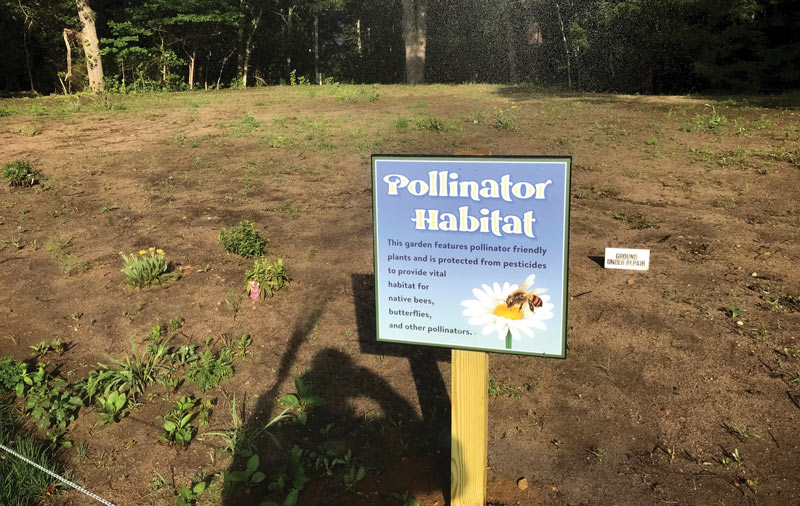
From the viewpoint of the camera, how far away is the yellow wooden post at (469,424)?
2508 mm

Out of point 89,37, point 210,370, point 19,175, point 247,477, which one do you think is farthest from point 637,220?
point 89,37

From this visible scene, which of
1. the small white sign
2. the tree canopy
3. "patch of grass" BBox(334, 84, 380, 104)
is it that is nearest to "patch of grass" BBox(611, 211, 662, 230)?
the small white sign

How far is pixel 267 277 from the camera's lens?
4641mm

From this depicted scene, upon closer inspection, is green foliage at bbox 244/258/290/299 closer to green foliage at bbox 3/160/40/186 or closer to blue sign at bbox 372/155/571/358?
blue sign at bbox 372/155/571/358

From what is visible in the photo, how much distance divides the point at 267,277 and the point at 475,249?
104 inches

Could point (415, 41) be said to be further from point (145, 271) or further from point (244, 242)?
point (145, 271)

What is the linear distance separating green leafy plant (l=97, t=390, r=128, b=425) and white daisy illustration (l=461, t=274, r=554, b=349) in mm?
2281

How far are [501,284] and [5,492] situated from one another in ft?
8.50

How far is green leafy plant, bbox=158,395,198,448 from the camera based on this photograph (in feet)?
10.7

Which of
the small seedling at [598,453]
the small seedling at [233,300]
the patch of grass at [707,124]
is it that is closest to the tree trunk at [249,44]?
the patch of grass at [707,124]

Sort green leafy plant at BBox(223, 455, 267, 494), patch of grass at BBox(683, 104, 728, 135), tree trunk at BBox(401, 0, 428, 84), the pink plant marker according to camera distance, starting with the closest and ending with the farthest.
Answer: green leafy plant at BBox(223, 455, 267, 494) → the pink plant marker → patch of grass at BBox(683, 104, 728, 135) → tree trunk at BBox(401, 0, 428, 84)

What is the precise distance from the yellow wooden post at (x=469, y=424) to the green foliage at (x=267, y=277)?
2456 millimetres

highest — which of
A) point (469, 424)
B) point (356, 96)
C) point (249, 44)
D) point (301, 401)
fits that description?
point (249, 44)

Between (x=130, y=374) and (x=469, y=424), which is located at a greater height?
(x=469, y=424)
